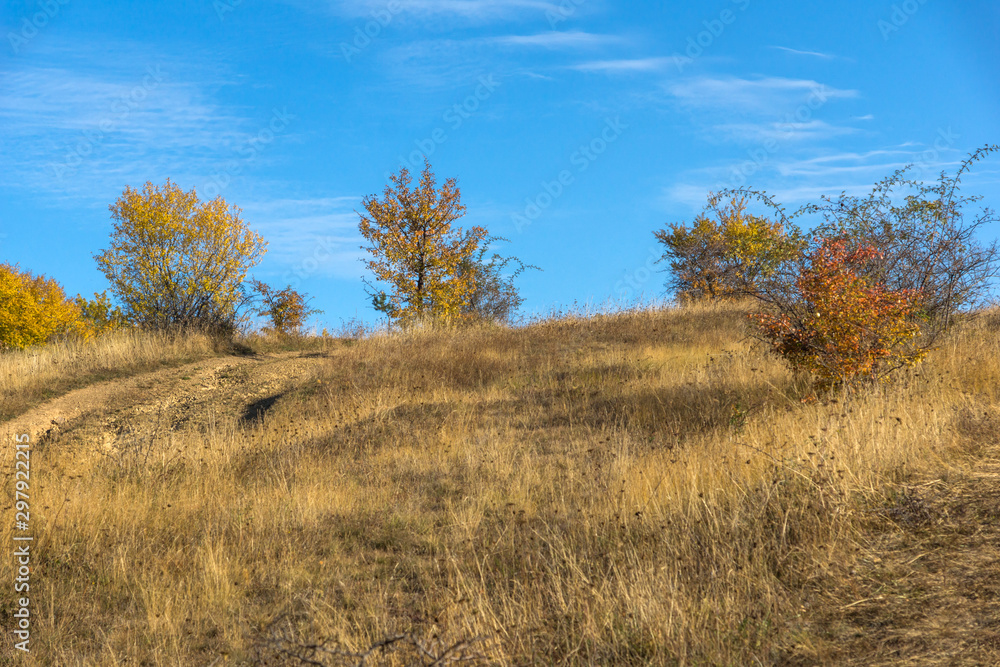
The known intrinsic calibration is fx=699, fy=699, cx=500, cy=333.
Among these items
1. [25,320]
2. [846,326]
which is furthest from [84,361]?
[846,326]

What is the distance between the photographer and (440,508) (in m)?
8.23

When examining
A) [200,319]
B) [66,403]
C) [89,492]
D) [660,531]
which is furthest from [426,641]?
[200,319]

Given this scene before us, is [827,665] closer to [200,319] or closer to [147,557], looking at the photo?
[147,557]

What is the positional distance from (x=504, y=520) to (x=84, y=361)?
14.7 metres

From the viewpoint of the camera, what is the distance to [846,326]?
9.61 m

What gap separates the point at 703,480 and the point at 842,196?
7814 mm

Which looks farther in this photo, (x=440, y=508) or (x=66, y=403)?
(x=66, y=403)

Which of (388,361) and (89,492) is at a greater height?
(388,361)

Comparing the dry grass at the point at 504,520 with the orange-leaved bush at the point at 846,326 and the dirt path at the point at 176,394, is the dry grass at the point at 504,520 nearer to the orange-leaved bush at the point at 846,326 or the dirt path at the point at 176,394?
the orange-leaved bush at the point at 846,326

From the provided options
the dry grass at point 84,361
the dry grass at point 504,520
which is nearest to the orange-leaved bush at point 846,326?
the dry grass at point 504,520

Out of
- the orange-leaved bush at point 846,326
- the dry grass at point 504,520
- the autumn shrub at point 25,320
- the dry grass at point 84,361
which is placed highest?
the autumn shrub at point 25,320

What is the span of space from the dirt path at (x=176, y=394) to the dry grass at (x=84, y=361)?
1.61 feet

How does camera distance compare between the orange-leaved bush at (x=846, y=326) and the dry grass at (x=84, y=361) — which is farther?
the dry grass at (x=84, y=361)

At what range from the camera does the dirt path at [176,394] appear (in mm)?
14445
